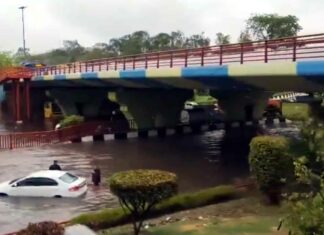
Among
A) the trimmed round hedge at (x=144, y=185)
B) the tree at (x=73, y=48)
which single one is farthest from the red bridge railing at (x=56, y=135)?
the tree at (x=73, y=48)

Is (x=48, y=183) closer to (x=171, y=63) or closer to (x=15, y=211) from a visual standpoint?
(x=15, y=211)

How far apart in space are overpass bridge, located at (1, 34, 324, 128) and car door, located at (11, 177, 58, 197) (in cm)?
952

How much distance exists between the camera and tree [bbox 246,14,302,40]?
123 metres

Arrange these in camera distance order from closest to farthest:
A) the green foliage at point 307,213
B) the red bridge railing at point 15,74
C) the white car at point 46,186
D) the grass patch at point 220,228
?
the green foliage at point 307,213, the grass patch at point 220,228, the white car at point 46,186, the red bridge railing at point 15,74

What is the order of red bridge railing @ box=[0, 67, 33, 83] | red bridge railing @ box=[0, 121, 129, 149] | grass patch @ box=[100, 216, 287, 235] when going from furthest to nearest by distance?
red bridge railing @ box=[0, 67, 33, 83]
red bridge railing @ box=[0, 121, 129, 149]
grass patch @ box=[100, 216, 287, 235]

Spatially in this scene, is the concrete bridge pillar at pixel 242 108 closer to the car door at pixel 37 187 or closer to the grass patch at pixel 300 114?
the car door at pixel 37 187

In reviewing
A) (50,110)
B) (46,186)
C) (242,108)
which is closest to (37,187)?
(46,186)

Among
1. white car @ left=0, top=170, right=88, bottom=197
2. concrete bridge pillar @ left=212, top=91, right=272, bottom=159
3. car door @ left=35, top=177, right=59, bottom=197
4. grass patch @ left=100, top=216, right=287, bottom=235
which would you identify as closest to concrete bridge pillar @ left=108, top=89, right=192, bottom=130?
concrete bridge pillar @ left=212, top=91, right=272, bottom=159

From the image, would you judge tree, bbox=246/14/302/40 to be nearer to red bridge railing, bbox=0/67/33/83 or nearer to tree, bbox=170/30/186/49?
tree, bbox=170/30/186/49

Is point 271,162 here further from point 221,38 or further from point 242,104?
point 221,38

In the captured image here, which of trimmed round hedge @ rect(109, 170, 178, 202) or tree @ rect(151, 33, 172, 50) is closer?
trimmed round hedge @ rect(109, 170, 178, 202)

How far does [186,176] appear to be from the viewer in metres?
29.4

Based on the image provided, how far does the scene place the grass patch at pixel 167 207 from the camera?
740 inches

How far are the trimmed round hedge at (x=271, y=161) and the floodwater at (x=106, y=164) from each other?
5180 millimetres
